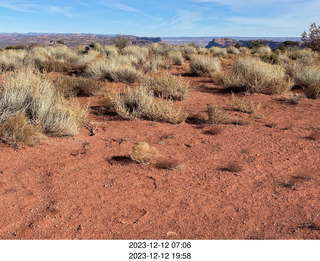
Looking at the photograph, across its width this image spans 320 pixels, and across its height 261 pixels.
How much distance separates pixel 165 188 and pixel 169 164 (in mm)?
757

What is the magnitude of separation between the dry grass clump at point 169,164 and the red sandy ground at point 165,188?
0.36 ft

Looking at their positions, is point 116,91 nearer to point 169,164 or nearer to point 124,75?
point 124,75

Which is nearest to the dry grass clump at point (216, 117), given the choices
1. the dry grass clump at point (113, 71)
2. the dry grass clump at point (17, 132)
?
the dry grass clump at point (17, 132)

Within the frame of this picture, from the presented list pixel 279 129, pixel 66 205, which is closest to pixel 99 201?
pixel 66 205

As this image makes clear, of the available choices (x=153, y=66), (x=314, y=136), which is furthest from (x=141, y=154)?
(x=153, y=66)

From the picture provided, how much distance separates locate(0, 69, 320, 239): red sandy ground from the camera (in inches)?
121

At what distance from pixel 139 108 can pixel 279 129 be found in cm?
368

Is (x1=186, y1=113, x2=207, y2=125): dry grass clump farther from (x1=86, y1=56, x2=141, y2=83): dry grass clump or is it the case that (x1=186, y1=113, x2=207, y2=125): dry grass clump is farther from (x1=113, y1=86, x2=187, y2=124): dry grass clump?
(x1=86, y1=56, x2=141, y2=83): dry grass clump

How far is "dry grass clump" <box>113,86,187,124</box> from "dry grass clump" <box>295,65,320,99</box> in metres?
5.41

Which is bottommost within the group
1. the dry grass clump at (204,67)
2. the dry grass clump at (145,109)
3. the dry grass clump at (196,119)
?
the dry grass clump at (196,119)

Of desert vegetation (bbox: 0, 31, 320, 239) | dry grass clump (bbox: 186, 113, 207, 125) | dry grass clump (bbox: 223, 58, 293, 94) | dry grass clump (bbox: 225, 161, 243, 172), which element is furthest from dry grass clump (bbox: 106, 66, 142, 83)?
dry grass clump (bbox: 225, 161, 243, 172)

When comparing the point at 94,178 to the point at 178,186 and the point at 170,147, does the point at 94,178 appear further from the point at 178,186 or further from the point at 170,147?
the point at 170,147

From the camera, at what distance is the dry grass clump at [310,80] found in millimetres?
9367

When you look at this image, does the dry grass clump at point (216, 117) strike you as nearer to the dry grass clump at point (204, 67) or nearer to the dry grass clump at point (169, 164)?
the dry grass clump at point (169, 164)
